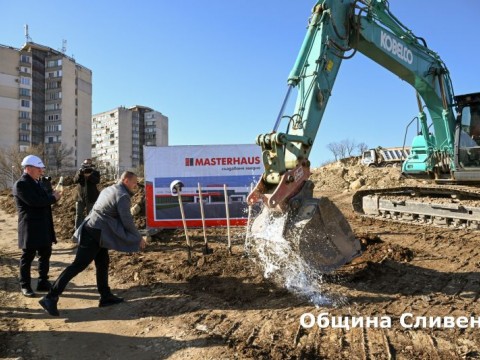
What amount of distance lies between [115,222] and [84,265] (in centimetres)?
62

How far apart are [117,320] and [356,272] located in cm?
320

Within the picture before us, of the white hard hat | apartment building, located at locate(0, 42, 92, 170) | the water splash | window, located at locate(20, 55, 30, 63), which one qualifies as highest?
window, located at locate(20, 55, 30, 63)

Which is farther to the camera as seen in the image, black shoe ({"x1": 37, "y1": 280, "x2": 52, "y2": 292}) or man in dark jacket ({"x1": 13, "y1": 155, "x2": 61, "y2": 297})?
black shoe ({"x1": 37, "y1": 280, "x2": 52, "y2": 292})

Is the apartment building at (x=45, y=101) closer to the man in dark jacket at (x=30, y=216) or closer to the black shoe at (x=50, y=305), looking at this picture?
the man in dark jacket at (x=30, y=216)

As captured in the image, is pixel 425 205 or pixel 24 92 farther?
pixel 24 92

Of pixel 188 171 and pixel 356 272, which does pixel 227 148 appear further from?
pixel 356 272

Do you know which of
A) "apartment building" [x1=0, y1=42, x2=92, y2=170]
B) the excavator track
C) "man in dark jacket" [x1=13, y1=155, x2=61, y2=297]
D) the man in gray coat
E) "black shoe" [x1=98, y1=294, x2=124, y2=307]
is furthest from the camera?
"apartment building" [x1=0, y1=42, x2=92, y2=170]

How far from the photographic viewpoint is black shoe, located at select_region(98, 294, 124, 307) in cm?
506

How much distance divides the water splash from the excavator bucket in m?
0.02

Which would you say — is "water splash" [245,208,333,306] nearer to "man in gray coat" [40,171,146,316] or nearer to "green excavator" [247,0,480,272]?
"green excavator" [247,0,480,272]

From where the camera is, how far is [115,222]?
4.91 metres

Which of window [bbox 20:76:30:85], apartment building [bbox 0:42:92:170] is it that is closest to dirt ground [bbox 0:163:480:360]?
apartment building [bbox 0:42:92:170]

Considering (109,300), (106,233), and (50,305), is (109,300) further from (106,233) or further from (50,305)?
(106,233)

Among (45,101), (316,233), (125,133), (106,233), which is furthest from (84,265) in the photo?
(125,133)
